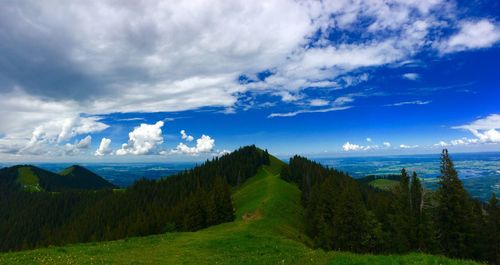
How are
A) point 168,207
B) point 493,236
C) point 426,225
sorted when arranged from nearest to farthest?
point 426,225
point 493,236
point 168,207

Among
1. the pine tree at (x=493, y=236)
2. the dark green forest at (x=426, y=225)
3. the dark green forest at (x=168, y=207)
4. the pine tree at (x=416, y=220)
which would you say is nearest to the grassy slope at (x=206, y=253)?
the dark green forest at (x=426, y=225)

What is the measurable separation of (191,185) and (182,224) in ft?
240

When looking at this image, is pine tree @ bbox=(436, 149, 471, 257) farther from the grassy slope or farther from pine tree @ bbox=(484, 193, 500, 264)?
the grassy slope

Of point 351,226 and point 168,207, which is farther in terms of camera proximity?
point 168,207

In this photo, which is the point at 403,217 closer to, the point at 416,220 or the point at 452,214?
the point at 416,220

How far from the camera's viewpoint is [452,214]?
4472cm

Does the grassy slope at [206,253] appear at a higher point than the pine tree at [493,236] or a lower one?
higher

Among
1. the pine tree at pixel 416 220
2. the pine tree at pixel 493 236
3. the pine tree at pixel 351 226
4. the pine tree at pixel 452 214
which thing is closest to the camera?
the pine tree at pixel 452 214

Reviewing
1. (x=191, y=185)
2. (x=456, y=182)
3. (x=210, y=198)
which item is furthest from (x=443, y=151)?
(x=191, y=185)

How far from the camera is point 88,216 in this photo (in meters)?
173

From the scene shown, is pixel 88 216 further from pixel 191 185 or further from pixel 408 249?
pixel 408 249

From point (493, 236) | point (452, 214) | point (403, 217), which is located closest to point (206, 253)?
point (452, 214)

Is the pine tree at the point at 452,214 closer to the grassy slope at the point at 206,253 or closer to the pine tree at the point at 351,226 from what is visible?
the pine tree at the point at 351,226

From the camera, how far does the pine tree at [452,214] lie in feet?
145
